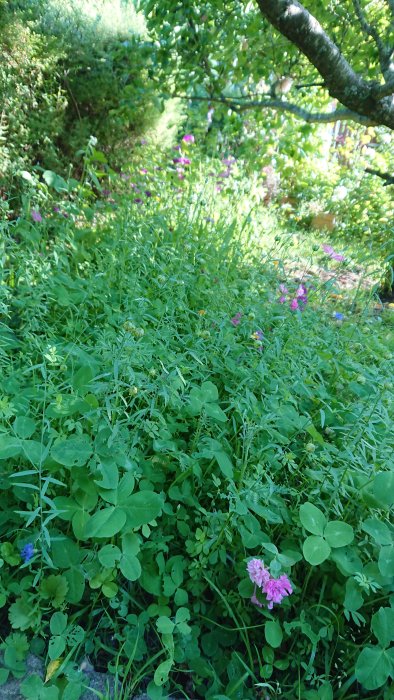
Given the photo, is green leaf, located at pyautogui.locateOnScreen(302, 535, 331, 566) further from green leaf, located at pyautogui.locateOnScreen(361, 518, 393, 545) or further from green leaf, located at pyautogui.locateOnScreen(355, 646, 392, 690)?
green leaf, located at pyautogui.locateOnScreen(355, 646, 392, 690)

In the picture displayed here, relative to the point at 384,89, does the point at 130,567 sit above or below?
below

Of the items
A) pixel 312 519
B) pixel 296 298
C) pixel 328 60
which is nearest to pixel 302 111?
pixel 328 60

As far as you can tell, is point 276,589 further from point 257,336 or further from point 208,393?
point 257,336

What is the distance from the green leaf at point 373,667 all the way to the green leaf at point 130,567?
0.61 m

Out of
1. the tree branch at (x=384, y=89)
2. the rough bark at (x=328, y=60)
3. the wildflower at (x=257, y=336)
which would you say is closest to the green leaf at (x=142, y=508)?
the wildflower at (x=257, y=336)

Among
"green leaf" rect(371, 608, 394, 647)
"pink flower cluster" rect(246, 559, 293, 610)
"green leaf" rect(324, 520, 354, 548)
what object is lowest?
"pink flower cluster" rect(246, 559, 293, 610)

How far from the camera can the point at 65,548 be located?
1.33 meters

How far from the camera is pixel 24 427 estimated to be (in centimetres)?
142

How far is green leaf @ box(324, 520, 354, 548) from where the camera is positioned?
1.34m

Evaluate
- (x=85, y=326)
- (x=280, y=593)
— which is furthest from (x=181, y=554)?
(x=85, y=326)

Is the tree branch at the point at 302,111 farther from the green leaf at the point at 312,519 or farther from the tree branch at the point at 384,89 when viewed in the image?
the green leaf at the point at 312,519

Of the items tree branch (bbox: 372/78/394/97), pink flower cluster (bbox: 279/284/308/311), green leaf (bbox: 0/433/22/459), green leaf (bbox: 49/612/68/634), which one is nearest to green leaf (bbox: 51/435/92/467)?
green leaf (bbox: 0/433/22/459)

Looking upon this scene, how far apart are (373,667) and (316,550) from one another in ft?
0.98

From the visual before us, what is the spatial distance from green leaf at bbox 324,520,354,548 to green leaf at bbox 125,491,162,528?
0.50m
